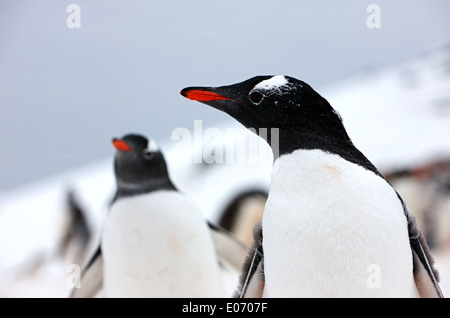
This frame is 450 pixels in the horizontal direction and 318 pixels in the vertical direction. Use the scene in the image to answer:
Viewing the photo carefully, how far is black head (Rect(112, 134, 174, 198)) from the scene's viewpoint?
138 centimetres

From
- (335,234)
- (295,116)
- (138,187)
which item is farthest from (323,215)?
(138,187)

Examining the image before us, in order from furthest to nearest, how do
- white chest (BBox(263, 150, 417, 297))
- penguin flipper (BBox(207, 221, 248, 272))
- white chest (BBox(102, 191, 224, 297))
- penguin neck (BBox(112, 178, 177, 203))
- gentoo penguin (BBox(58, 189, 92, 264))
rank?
gentoo penguin (BBox(58, 189, 92, 264)) → penguin flipper (BBox(207, 221, 248, 272)) → penguin neck (BBox(112, 178, 177, 203)) → white chest (BBox(102, 191, 224, 297)) → white chest (BBox(263, 150, 417, 297))

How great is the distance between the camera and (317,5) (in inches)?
44.5

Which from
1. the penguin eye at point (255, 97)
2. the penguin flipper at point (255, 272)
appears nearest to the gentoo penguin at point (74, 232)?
the penguin flipper at point (255, 272)

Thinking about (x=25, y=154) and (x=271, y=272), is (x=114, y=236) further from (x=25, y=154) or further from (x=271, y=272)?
(x=271, y=272)

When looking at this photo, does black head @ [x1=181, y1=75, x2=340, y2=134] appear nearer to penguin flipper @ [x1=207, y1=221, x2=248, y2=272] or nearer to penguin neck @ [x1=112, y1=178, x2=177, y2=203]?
penguin neck @ [x1=112, y1=178, x2=177, y2=203]

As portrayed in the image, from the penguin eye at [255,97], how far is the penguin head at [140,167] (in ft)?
1.87

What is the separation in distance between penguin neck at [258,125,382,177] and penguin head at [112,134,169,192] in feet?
2.00

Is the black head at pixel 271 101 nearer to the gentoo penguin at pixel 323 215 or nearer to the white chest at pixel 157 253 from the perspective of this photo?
the gentoo penguin at pixel 323 215

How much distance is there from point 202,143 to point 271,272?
42cm

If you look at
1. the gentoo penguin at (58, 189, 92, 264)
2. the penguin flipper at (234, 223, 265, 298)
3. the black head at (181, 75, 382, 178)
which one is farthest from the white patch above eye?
the gentoo penguin at (58, 189, 92, 264)

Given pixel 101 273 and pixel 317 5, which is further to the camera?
pixel 101 273

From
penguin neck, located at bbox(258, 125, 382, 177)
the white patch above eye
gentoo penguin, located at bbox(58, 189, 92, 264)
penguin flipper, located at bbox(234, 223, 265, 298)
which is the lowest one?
gentoo penguin, located at bbox(58, 189, 92, 264)

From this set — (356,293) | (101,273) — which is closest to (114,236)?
(101,273)
